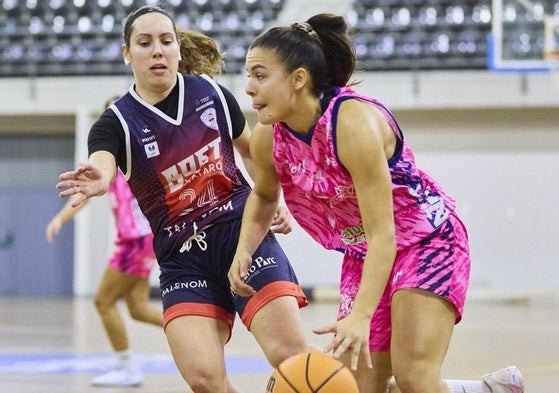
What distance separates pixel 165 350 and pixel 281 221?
448cm

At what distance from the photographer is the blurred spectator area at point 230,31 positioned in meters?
16.0

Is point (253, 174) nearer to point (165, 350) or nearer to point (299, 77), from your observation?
point (299, 77)

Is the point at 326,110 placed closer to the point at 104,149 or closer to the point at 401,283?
the point at 401,283

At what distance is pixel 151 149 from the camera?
13.7ft

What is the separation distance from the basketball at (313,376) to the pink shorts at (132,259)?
387 centimetres

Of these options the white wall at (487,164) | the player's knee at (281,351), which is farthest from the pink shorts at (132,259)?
the white wall at (487,164)

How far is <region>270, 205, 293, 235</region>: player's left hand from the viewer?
4336mm

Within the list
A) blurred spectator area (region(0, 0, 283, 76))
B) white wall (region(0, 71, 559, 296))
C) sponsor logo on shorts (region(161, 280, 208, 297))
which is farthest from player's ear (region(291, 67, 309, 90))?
blurred spectator area (region(0, 0, 283, 76))

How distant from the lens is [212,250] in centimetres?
419

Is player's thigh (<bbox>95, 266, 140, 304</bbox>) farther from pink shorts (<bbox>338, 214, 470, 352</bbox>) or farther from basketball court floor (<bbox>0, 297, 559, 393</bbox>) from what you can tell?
pink shorts (<bbox>338, 214, 470, 352</bbox>)

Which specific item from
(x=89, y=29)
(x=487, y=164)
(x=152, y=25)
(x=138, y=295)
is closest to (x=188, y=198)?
(x=152, y=25)

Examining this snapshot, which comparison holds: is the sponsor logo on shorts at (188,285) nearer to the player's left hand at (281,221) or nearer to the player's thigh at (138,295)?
the player's left hand at (281,221)

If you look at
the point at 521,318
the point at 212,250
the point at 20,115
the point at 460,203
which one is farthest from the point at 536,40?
the point at 212,250

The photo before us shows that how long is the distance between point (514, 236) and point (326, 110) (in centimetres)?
1305
